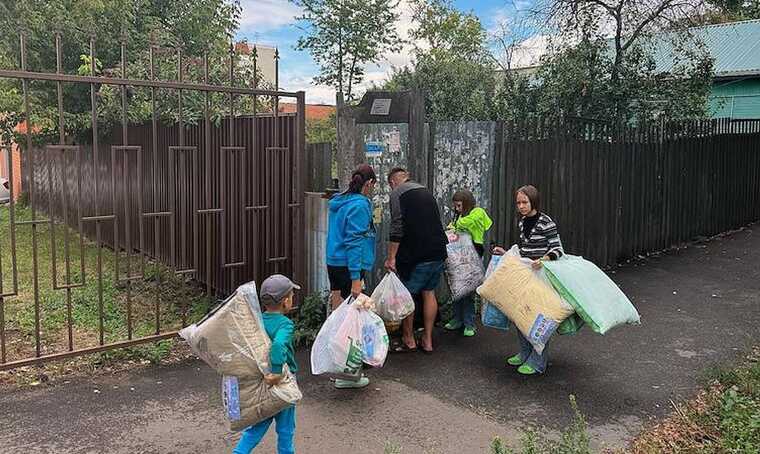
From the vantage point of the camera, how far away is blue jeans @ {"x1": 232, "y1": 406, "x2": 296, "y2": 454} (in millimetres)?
3326

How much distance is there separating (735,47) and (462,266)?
17.0m

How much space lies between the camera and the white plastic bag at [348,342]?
14.1 feet

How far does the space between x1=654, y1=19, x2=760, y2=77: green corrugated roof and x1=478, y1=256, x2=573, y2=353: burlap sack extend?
44.2ft

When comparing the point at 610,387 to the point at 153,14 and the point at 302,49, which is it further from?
the point at 302,49

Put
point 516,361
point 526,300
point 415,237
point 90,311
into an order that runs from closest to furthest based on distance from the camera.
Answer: point 526,300 → point 516,361 → point 415,237 → point 90,311

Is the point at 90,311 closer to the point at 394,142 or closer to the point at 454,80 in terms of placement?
the point at 394,142

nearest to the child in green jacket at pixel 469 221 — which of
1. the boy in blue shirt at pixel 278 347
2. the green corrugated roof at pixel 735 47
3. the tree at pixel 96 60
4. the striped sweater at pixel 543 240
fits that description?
the striped sweater at pixel 543 240

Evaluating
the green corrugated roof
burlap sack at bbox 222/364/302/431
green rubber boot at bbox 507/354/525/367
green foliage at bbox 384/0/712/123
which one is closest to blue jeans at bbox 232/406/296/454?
burlap sack at bbox 222/364/302/431

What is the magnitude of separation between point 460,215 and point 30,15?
8030mm

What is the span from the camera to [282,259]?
6148mm

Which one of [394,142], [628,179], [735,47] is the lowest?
[628,179]

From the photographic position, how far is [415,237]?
17.5 ft

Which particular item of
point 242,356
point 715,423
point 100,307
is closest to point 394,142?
point 100,307

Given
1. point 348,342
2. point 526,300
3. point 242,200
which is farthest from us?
point 242,200
